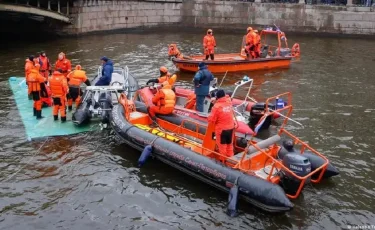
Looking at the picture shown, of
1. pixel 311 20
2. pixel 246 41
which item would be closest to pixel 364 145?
pixel 246 41

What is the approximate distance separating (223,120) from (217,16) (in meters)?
22.4

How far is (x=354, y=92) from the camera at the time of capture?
16.3 meters

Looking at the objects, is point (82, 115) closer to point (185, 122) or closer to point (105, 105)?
point (105, 105)

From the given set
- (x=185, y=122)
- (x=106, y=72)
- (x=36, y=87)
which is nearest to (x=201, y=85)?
(x=185, y=122)

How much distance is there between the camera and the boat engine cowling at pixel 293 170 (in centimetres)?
789

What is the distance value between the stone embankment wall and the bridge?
84 centimetres

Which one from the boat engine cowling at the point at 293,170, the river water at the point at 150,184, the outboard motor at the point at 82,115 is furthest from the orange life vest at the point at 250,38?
the boat engine cowling at the point at 293,170

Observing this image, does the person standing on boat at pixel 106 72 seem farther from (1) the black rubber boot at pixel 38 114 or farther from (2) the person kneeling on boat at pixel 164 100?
(2) the person kneeling on boat at pixel 164 100

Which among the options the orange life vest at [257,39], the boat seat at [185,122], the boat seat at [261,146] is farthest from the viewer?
the orange life vest at [257,39]

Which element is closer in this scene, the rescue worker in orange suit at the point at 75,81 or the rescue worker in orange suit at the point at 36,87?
the rescue worker in orange suit at the point at 36,87

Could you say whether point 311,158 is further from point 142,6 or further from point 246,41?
point 142,6

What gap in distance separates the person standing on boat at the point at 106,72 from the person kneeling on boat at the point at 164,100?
2.30 metres

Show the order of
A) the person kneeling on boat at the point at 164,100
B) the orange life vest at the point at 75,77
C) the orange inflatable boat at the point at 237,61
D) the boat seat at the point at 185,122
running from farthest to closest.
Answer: the orange inflatable boat at the point at 237,61 < the orange life vest at the point at 75,77 < the person kneeling on boat at the point at 164,100 < the boat seat at the point at 185,122

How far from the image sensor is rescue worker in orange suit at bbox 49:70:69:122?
11352 mm
